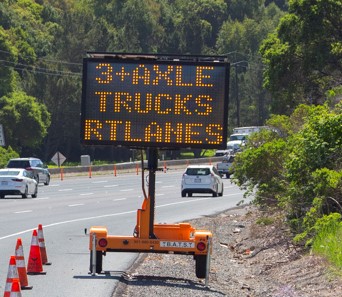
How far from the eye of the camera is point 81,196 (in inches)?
1718

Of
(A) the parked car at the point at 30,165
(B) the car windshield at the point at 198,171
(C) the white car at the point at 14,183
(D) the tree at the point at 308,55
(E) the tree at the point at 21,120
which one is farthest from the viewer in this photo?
(E) the tree at the point at 21,120

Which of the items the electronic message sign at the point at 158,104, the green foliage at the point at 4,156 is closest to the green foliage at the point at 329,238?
the electronic message sign at the point at 158,104

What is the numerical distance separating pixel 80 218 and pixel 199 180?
49.5 feet

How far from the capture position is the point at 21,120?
7969cm

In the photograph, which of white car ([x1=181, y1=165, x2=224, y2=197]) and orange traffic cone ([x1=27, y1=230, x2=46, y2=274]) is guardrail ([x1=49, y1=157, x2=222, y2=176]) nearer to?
white car ([x1=181, y1=165, x2=224, y2=197])

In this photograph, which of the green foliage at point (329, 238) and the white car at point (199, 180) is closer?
the green foliage at point (329, 238)

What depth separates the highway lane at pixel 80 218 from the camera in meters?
15.3

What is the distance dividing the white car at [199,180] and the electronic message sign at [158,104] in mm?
29862

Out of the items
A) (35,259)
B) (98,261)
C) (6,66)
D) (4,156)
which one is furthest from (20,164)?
(98,261)

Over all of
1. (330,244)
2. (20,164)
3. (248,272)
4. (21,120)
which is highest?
(21,120)

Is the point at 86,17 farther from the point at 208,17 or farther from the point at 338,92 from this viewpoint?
Answer: the point at 338,92

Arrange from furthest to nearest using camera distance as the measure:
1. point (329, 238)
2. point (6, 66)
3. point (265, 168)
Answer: point (6, 66), point (265, 168), point (329, 238)

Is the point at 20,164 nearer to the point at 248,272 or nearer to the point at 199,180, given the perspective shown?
the point at 199,180

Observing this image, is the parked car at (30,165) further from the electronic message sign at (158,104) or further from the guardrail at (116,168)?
the electronic message sign at (158,104)
